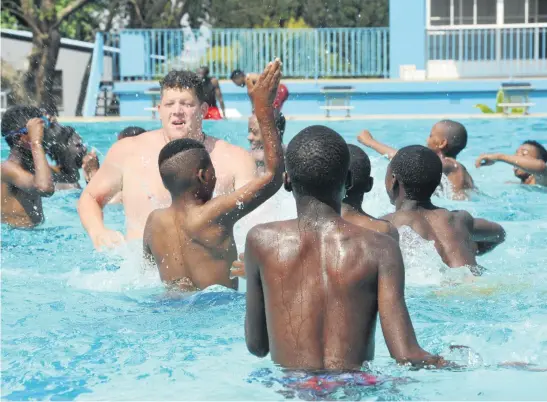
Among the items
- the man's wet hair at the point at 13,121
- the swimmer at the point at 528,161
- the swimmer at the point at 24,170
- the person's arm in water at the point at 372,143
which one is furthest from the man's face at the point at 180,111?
the swimmer at the point at 528,161

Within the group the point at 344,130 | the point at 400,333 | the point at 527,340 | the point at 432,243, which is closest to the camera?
the point at 400,333

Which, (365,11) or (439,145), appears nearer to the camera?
(439,145)

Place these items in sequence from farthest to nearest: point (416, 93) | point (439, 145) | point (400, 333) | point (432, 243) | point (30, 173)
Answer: point (416, 93) < point (439, 145) < point (30, 173) < point (432, 243) < point (400, 333)

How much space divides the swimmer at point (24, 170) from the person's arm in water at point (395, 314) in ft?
16.8

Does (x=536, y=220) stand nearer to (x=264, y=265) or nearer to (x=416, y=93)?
(x=264, y=265)

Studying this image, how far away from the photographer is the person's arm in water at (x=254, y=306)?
3.67 meters

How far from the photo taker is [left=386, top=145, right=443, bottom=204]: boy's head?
5.88 m

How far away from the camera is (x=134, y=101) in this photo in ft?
76.8

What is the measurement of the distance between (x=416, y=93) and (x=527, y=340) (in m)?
17.6

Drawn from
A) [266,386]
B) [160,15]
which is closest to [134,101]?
[160,15]

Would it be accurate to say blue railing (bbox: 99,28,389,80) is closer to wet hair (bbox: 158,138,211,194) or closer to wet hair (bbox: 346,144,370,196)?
wet hair (bbox: 346,144,370,196)

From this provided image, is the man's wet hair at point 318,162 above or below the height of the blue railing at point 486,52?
below

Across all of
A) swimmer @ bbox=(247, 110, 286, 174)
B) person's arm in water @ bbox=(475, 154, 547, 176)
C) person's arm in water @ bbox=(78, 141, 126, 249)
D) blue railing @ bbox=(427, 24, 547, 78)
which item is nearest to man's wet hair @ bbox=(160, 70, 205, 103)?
person's arm in water @ bbox=(78, 141, 126, 249)

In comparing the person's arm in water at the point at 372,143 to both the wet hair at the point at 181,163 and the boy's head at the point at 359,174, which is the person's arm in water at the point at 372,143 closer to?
the boy's head at the point at 359,174
